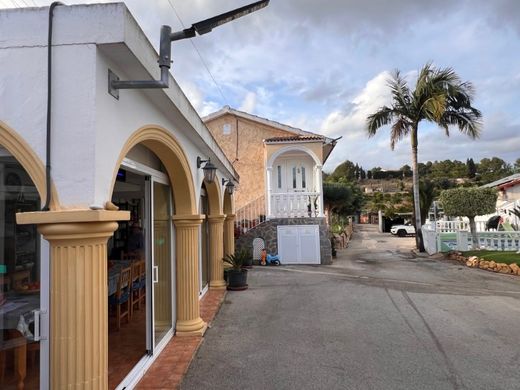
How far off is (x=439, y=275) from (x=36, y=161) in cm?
1198

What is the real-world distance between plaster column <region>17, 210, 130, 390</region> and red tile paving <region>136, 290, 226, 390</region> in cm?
170

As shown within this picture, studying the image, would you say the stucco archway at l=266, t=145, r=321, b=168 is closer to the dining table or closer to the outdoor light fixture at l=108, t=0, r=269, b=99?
the dining table

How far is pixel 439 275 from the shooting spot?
11.9m

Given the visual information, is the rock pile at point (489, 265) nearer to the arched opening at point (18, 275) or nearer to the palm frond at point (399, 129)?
the palm frond at point (399, 129)

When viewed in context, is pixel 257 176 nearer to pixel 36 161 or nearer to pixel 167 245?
pixel 167 245

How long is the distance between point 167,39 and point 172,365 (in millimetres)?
3805

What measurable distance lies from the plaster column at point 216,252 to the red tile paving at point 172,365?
378 cm

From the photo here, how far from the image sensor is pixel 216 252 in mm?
9594

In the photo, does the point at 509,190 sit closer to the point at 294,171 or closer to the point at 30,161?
the point at 294,171

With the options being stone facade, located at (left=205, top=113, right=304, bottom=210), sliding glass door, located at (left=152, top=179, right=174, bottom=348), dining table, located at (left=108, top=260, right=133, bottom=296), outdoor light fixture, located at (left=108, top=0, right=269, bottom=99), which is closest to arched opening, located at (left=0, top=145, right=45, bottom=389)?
outdoor light fixture, located at (left=108, top=0, right=269, bottom=99)

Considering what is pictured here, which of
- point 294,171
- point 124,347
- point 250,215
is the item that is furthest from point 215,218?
point 294,171

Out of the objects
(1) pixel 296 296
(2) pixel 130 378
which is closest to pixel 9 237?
(2) pixel 130 378

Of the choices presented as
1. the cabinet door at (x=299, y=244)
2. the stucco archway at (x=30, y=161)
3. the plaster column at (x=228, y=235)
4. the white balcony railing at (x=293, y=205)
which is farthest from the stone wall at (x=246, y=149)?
the stucco archway at (x=30, y=161)

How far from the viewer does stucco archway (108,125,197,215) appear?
3.81 metres
